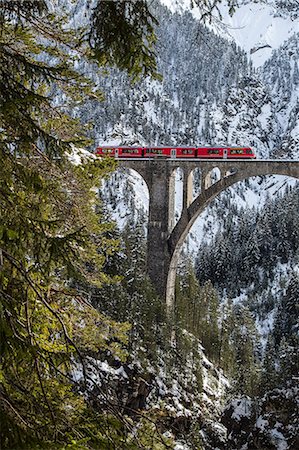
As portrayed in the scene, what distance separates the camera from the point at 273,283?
247 ft

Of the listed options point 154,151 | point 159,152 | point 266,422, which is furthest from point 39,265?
point 266,422

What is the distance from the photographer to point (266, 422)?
25344 mm

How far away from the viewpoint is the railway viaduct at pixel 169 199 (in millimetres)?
25281

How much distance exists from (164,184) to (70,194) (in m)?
19.7

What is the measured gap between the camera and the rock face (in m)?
23.9

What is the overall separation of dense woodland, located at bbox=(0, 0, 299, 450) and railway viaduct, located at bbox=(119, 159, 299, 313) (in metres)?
1.64

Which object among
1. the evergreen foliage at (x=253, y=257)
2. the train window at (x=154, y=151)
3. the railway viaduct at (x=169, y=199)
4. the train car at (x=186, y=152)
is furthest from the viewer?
the evergreen foliage at (x=253, y=257)

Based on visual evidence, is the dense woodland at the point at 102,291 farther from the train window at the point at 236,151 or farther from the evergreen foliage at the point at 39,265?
the train window at the point at 236,151

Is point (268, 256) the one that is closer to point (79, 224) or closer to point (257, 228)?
point (257, 228)

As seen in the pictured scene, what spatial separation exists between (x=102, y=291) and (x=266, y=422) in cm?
1065

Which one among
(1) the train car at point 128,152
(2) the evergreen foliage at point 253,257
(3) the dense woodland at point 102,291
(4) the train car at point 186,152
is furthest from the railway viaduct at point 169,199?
(2) the evergreen foliage at point 253,257

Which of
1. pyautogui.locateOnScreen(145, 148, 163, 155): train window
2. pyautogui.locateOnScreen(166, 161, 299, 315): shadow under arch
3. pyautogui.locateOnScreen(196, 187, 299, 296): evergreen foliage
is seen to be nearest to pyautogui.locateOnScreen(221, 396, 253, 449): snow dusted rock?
pyautogui.locateOnScreen(166, 161, 299, 315): shadow under arch

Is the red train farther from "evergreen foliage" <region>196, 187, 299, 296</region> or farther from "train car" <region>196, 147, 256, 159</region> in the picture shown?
"evergreen foliage" <region>196, 187, 299, 296</region>

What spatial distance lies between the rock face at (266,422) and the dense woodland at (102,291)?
0.29ft
